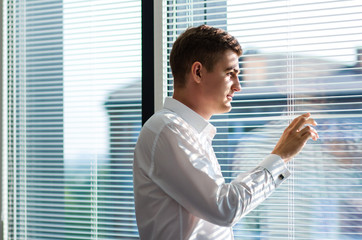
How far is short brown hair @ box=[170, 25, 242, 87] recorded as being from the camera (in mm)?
1333

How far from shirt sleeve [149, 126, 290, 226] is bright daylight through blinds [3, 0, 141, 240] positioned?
75cm

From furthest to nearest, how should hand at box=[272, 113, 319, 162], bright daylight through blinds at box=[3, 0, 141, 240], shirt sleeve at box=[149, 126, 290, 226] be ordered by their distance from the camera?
bright daylight through blinds at box=[3, 0, 141, 240] → hand at box=[272, 113, 319, 162] → shirt sleeve at box=[149, 126, 290, 226]

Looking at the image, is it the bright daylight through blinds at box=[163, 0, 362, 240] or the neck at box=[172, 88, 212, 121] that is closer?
the neck at box=[172, 88, 212, 121]

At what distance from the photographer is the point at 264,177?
3.95 ft

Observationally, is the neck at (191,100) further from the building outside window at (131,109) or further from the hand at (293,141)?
the building outside window at (131,109)

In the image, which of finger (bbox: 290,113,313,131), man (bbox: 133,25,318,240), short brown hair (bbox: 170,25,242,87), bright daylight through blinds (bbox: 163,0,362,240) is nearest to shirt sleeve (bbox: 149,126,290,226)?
man (bbox: 133,25,318,240)

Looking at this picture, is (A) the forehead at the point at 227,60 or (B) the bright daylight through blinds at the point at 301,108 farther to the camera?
(B) the bright daylight through blinds at the point at 301,108

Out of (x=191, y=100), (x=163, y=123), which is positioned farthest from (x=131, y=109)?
(x=163, y=123)

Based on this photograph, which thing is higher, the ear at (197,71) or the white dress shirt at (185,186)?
the ear at (197,71)

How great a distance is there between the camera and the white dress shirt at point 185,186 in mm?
1135

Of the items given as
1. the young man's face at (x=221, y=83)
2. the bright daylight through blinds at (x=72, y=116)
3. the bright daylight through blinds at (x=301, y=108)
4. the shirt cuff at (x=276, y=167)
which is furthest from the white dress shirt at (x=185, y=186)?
the bright daylight through blinds at (x=72, y=116)

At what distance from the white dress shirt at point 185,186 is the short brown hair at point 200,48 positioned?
0.50ft

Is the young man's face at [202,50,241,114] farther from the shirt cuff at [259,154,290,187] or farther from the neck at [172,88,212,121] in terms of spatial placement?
the shirt cuff at [259,154,290,187]

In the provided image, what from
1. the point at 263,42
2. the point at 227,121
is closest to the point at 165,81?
the point at 227,121
